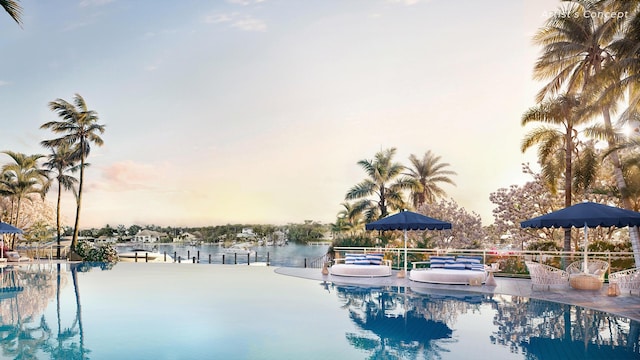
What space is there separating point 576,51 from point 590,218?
8.76 meters

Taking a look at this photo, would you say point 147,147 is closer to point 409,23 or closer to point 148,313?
point 409,23

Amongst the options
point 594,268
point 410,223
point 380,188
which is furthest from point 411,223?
point 380,188

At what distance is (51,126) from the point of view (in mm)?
26422

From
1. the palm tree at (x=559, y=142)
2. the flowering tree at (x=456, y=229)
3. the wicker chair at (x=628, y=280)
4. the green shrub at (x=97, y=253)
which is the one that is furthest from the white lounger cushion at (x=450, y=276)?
the green shrub at (x=97, y=253)

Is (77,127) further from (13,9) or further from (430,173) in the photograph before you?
(430,173)

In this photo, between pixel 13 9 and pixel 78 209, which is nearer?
pixel 13 9

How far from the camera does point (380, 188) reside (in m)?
29.3

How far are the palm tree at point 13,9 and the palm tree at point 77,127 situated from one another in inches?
630

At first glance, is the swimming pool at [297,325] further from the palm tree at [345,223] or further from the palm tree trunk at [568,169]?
the palm tree at [345,223]

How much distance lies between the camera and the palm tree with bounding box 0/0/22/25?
11469 millimetres

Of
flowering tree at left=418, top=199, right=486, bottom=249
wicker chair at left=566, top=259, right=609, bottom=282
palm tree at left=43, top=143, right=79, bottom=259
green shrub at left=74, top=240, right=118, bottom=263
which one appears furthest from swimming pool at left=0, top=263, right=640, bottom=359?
palm tree at left=43, top=143, right=79, bottom=259

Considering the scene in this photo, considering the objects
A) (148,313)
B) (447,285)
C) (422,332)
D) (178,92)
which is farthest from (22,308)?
(178,92)

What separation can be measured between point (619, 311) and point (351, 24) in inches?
585

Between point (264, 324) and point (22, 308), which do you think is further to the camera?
point (22, 308)
